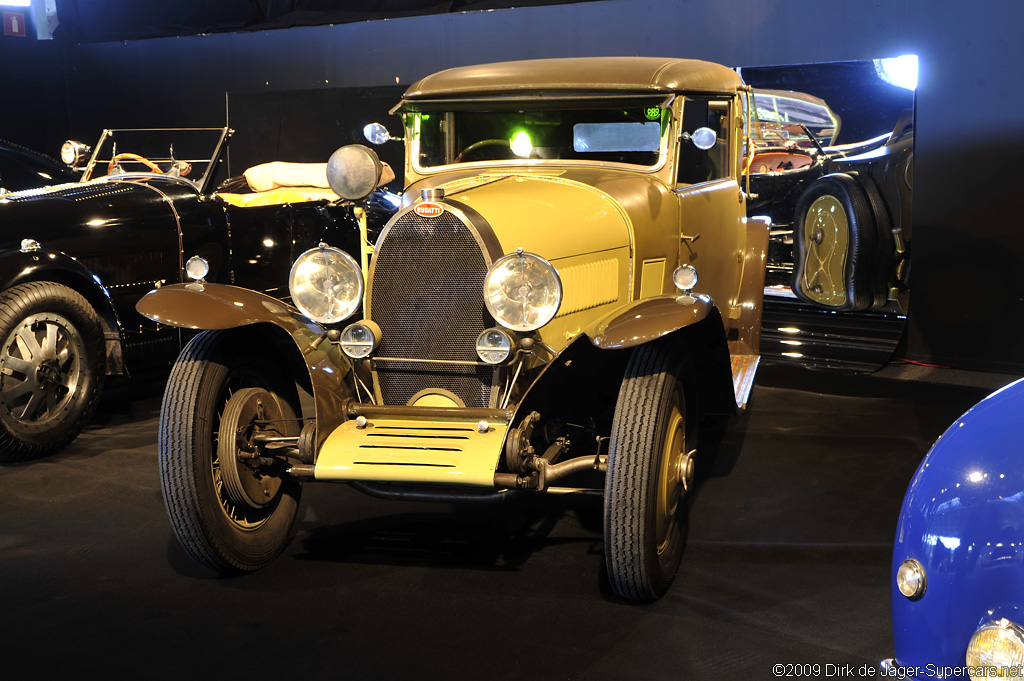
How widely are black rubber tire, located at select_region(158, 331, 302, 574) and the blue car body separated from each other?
1.98m

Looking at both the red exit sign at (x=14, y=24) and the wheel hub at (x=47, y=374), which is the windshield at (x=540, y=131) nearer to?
the wheel hub at (x=47, y=374)

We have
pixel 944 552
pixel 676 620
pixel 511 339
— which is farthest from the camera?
pixel 511 339

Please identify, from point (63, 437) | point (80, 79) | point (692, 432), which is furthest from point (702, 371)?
point (80, 79)

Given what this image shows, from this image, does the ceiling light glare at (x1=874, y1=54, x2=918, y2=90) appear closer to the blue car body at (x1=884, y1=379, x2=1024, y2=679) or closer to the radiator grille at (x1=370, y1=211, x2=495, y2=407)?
the radiator grille at (x1=370, y1=211, x2=495, y2=407)

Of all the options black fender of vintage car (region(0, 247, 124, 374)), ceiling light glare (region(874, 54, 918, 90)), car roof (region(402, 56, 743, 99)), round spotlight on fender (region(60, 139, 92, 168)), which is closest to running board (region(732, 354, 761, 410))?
car roof (region(402, 56, 743, 99))

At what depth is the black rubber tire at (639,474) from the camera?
2.66 metres

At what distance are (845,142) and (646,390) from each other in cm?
372

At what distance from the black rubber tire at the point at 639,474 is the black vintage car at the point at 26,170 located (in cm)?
547

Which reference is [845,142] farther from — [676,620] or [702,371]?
[676,620]

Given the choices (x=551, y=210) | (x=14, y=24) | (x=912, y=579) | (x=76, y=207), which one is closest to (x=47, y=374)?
(x=76, y=207)

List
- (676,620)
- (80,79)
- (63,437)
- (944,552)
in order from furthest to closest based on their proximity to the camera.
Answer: (80,79) < (63,437) < (676,620) < (944,552)

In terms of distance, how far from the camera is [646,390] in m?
2.76

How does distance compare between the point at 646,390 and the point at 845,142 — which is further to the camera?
the point at 845,142

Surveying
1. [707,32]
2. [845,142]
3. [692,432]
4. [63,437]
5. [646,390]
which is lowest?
[63,437]
